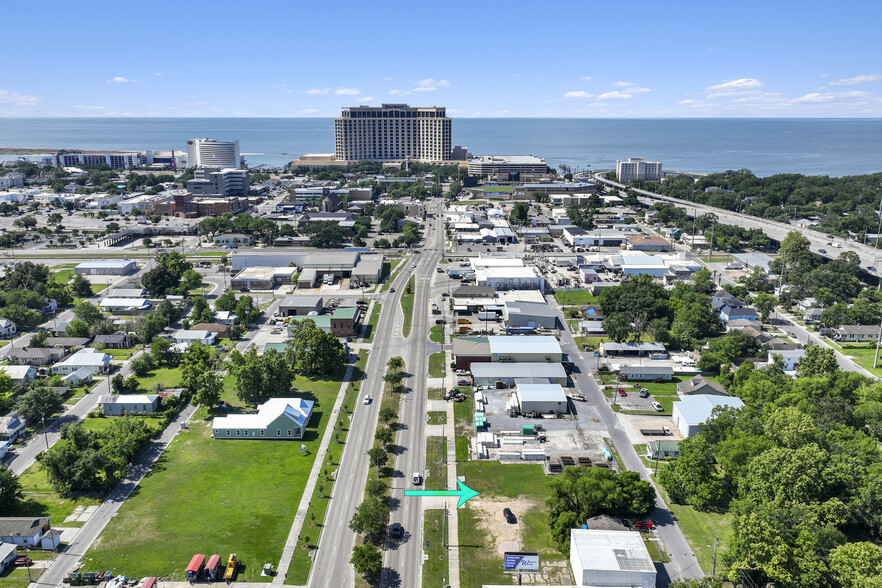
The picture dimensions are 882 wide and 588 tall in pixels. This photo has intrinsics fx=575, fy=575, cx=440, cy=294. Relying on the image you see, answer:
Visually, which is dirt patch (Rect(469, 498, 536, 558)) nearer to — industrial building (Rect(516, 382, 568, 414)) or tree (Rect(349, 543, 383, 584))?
tree (Rect(349, 543, 383, 584))

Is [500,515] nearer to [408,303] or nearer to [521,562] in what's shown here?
[521,562]

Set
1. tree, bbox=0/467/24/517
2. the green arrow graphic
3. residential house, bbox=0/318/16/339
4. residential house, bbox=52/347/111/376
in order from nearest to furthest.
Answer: tree, bbox=0/467/24/517 → the green arrow graphic → residential house, bbox=52/347/111/376 → residential house, bbox=0/318/16/339

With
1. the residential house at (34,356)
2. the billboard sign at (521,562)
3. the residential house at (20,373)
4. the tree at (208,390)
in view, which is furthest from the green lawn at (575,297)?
the residential house at (20,373)

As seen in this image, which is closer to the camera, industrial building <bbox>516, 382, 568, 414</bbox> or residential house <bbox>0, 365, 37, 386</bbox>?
industrial building <bbox>516, 382, 568, 414</bbox>

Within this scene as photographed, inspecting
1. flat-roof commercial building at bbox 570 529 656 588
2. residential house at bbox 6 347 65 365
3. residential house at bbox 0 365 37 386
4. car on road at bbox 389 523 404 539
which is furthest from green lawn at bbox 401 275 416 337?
flat-roof commercial building at bbox 570 529 656 588

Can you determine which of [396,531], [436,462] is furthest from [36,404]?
[436,462]

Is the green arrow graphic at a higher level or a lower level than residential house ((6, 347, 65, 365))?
lower
